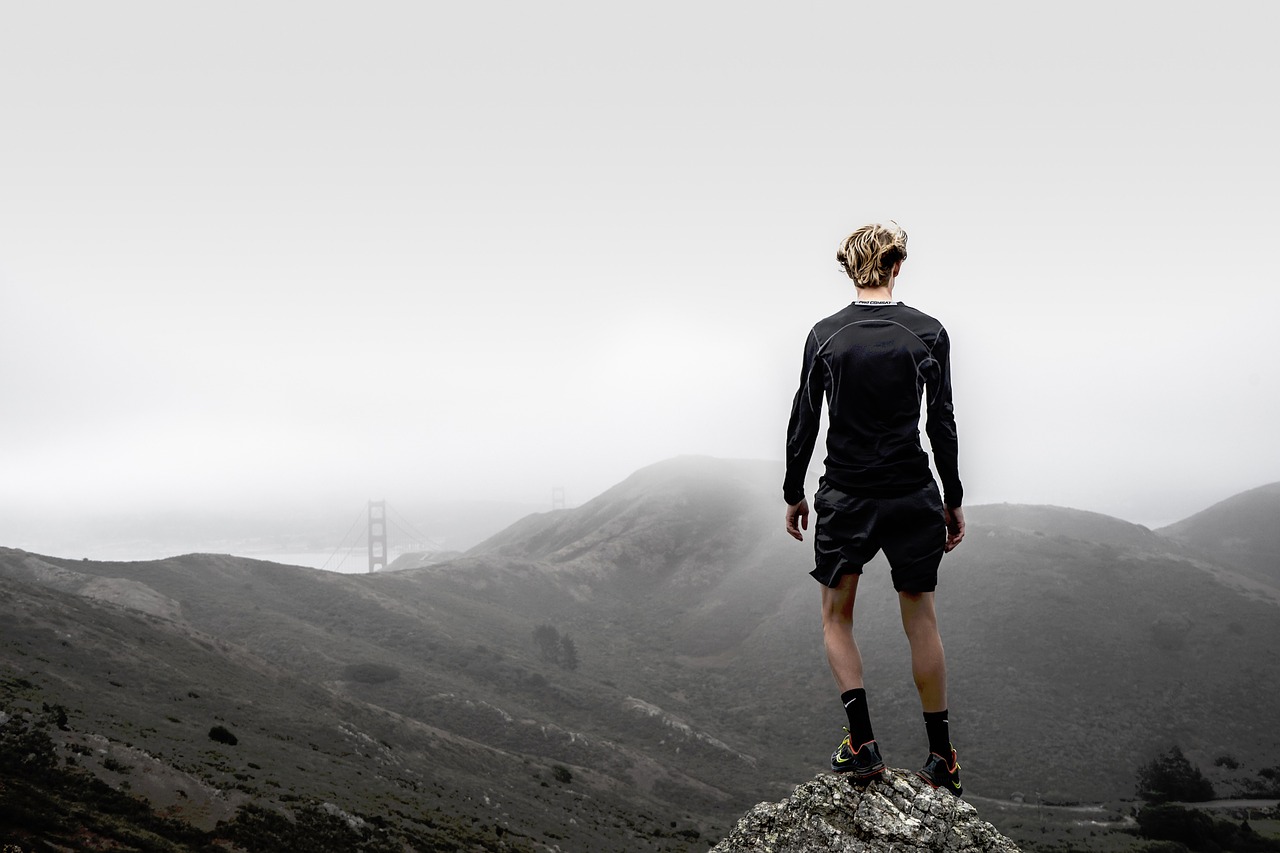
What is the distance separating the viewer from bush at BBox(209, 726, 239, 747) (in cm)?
2930

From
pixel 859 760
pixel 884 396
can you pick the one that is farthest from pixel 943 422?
pixel 859 760

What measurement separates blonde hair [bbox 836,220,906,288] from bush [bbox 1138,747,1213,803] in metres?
61.7

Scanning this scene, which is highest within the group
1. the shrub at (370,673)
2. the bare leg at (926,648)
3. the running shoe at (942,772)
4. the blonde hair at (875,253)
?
the blonde hair at (875,253)

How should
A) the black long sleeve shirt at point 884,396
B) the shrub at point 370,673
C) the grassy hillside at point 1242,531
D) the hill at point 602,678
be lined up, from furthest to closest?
the grassy hillside at point 1242,531, the shrub at point 370,673, the hill at point 602,678, the black long sleeve shirt at point 884,396

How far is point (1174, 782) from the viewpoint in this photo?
4878 centimetres

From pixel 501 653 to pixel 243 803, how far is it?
47139mm

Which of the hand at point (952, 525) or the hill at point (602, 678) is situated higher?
the hand at point (952, 525)

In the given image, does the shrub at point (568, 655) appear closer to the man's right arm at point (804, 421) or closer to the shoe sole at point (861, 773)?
the shoe sole at point (861, 773)

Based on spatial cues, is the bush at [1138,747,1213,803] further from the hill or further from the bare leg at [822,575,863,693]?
the bare leg at [822,575,863,693]

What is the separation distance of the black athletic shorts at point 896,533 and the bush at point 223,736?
110ft

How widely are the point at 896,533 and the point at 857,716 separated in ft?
4.61

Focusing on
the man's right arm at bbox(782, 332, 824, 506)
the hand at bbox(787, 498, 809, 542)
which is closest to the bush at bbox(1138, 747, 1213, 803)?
the hand at bbox(787, 498, 809, 542)

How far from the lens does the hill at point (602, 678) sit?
30984 millimetres

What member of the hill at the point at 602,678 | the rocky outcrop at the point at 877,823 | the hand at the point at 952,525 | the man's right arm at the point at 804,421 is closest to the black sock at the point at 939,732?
the rocky outcrop at the point at 877,823
